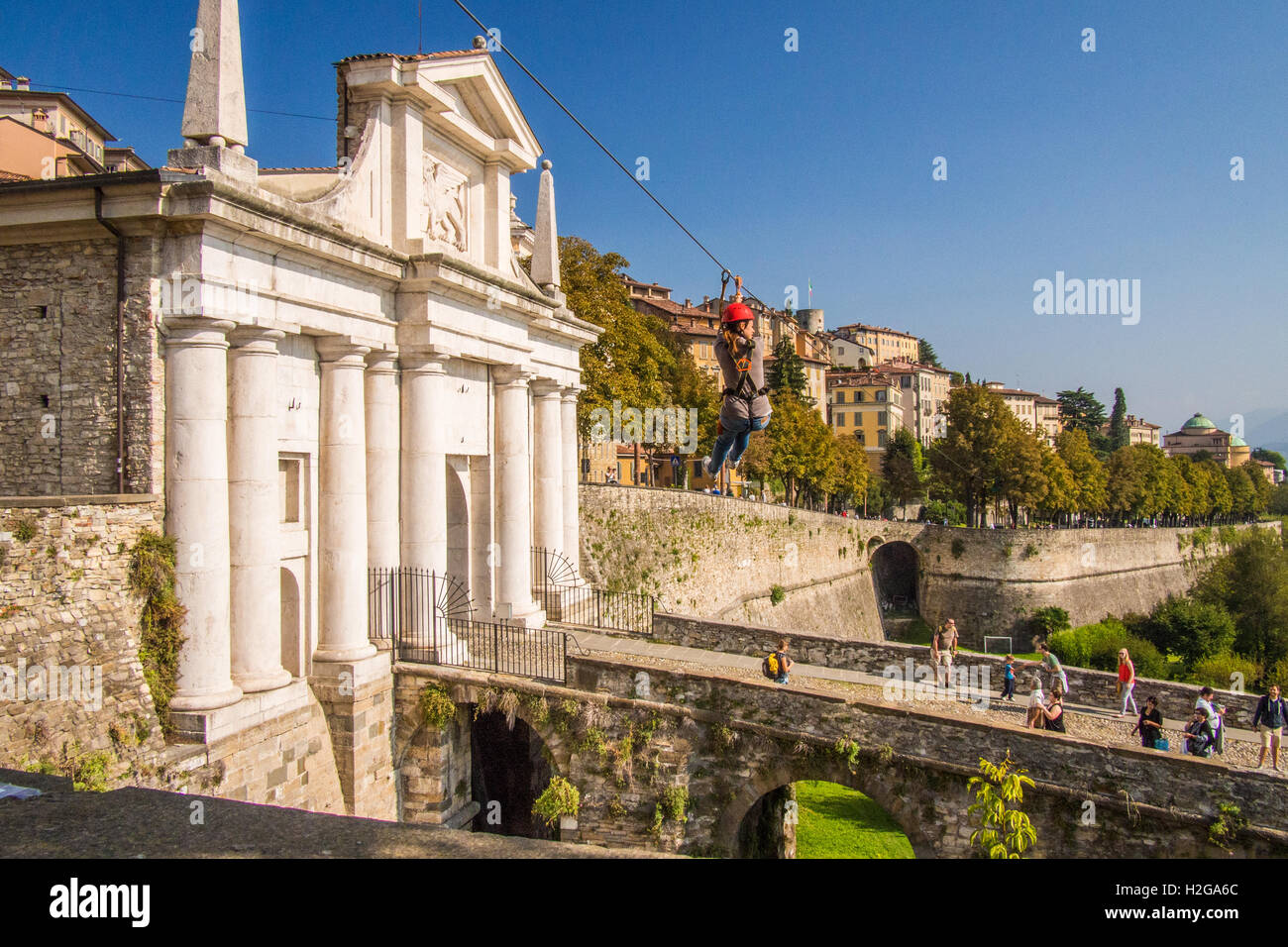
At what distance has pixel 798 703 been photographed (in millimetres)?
13586

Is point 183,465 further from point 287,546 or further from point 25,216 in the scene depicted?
point 25,216

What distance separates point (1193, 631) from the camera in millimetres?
49281

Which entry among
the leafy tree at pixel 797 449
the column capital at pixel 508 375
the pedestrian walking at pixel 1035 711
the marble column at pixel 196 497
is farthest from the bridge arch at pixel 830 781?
the leafy tree at pixel 797 449

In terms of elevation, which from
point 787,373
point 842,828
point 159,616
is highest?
point 787,373

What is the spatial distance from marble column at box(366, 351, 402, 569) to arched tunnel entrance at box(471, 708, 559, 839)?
479 centimetres

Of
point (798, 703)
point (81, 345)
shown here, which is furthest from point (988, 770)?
point (81, 345)

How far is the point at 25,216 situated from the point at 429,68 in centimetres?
747

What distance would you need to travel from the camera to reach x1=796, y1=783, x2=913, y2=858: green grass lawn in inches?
836

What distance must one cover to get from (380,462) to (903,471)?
7109 cm

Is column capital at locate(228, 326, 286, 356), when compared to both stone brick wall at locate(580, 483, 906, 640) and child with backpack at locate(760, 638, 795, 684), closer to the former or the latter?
child with backpack at locate(760, 638, 795, 684)

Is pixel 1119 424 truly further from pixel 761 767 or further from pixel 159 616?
pixel 159 616

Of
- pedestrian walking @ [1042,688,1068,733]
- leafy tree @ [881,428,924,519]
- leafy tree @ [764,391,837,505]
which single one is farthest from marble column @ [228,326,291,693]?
leafy tree @ [881,428,924,519]

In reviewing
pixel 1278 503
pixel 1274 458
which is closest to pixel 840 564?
pixel 1278 503

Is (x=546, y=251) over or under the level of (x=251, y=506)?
over
